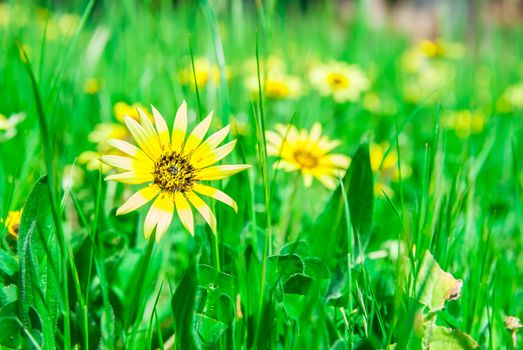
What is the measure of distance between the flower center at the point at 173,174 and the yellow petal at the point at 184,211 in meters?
0.01

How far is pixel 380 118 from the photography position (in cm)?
231

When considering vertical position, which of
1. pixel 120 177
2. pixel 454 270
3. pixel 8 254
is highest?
pixel 120 177

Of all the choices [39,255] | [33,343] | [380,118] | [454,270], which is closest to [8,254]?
[39,255]

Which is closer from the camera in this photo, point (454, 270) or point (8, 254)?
point (8, 254)

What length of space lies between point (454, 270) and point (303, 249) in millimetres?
321

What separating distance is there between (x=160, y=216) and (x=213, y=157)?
0.12 metres

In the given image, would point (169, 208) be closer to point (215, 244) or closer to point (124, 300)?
point (215, 244)

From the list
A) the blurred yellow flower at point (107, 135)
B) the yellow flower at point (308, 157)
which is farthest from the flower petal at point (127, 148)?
the blurred yellow flower at point (107, 135)

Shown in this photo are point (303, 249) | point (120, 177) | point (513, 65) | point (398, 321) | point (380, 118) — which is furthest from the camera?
point (513, 65)

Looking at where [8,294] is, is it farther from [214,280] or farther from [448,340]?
[448,340]

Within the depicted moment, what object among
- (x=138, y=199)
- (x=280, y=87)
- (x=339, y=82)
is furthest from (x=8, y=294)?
(x=339, y=82)

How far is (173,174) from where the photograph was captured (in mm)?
782

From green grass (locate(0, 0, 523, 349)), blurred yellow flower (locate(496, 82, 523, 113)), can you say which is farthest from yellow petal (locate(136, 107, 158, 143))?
blurred yellow flower (locate(496, 82, 523, 113))

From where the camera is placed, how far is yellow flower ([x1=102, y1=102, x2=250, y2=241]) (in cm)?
74
